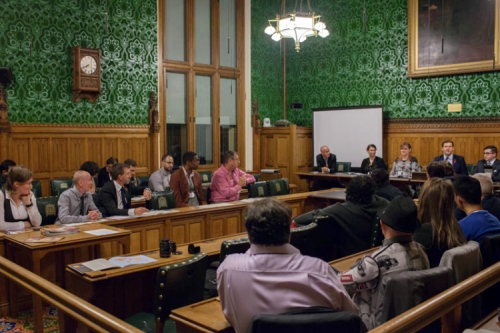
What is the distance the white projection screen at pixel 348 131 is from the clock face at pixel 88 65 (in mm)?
5514

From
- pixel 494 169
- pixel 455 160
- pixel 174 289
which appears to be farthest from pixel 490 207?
pixel 455 160

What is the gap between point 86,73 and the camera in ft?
31.5

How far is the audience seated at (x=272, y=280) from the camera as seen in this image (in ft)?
7.04

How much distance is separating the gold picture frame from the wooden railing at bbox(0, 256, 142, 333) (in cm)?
994

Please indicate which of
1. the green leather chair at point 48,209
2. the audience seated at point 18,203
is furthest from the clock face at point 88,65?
the audience seated at point 18,203

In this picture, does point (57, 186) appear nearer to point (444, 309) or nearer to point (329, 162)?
point (329, 162)

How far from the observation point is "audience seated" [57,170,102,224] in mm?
5375

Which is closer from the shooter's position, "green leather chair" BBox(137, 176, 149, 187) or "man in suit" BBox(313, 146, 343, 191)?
"green leather chair" BBox(137, 176, 149, 187)

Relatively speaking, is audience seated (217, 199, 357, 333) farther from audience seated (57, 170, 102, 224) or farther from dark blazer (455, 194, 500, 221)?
audience seated (57, 170, 102, 224)

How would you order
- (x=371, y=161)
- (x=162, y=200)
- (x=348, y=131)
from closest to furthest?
(x=162, y=200) → (x=371, y=161) → (x=348, y=131)

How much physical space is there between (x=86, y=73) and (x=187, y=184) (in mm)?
3807

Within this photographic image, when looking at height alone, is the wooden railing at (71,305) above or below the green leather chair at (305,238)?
above

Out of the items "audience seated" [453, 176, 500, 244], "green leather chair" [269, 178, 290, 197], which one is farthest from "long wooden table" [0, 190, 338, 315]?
"audience seated" [453, 176, 500, 244]

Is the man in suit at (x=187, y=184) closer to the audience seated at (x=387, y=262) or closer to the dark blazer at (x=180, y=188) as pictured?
the dark blazer at (x=180, y=188)
